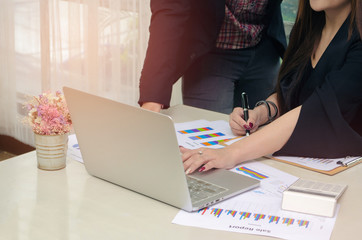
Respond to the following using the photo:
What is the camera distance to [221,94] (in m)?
2.16

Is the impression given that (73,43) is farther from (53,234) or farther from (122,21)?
(53,234)

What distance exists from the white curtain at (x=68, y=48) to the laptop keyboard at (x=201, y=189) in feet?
6.65

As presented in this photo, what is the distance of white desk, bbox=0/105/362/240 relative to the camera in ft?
3.32

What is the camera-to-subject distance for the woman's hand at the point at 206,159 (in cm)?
131

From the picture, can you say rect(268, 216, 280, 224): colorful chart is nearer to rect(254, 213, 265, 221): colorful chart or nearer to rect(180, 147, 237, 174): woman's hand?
rect(254, 213, 265, 221): colorful chart

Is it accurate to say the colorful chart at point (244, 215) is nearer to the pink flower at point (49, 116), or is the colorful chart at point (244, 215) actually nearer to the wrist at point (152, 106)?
the pink flower at point (49, 116)

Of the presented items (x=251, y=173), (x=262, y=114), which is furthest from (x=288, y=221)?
(x=262, y=114)

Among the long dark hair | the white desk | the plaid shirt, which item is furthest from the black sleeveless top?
the plaid shirt

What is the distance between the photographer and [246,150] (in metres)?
1.42

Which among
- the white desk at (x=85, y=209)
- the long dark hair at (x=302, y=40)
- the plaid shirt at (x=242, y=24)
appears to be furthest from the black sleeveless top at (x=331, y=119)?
the plaid shirt at (x=242, y=24)

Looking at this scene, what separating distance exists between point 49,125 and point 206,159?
403 millimetres

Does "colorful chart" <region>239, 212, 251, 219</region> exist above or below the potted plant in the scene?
below

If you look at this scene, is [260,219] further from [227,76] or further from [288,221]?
[227,76]

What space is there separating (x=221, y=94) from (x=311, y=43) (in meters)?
0.46
